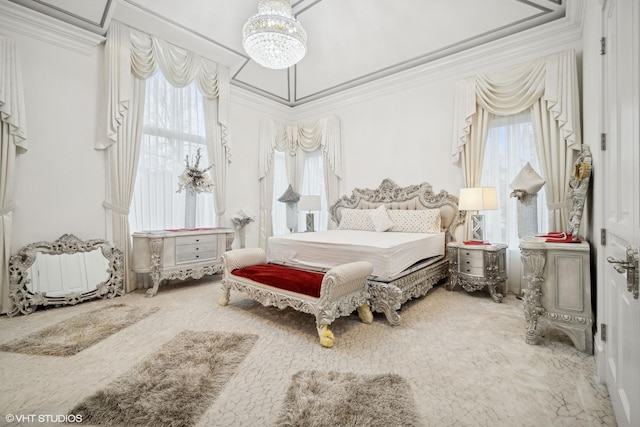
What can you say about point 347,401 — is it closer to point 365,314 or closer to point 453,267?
point 365,314

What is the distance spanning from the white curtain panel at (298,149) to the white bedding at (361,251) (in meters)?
2.09

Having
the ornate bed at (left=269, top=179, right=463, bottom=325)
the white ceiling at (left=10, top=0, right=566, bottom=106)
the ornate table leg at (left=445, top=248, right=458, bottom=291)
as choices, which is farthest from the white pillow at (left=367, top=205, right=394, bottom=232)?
the white ceiling at (left=10, top=0, right=566, bottom=106)

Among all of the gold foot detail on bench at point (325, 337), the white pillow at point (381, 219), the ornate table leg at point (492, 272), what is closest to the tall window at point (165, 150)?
the white pillow at point (381, 219)

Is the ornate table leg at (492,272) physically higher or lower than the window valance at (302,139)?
lower

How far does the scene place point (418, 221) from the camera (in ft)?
14.1

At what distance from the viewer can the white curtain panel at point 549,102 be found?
331cm

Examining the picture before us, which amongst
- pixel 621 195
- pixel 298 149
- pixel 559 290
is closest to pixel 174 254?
pixel 298 149

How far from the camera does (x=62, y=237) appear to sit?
343 centimetres

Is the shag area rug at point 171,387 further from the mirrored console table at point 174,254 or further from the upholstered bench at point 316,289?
the mirrored console table at point 174,254

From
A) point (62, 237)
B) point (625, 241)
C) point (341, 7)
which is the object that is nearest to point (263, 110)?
point (341, 7)

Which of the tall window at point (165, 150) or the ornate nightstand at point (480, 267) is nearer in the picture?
the ornate nightstand at point (480, 267)

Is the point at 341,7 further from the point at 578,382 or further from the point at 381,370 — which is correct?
the point at 578,382

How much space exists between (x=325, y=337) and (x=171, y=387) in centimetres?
111

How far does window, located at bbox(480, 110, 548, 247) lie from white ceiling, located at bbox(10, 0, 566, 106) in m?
1.19
